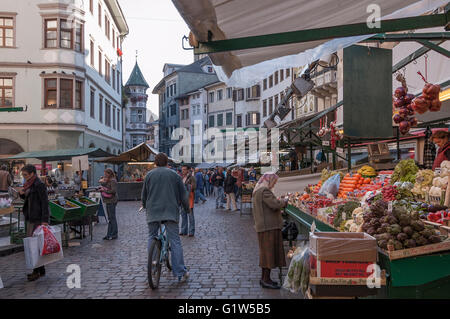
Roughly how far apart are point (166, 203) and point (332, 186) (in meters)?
5.05

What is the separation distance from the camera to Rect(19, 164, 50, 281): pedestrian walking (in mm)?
7285

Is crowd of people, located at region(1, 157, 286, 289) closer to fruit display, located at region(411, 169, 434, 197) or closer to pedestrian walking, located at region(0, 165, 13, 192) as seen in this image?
fruit display, located at region(411, 169, 434, 197)

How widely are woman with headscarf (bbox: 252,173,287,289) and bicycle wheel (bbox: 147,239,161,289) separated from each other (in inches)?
61.6

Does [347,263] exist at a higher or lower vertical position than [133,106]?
lower

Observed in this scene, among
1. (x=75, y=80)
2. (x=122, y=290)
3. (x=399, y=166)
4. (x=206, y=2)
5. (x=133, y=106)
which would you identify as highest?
(x=133, y=106)

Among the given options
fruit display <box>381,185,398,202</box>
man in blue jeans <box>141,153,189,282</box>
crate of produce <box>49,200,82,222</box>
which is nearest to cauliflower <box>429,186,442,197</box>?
fruit display <box>381,185,398,202</box>

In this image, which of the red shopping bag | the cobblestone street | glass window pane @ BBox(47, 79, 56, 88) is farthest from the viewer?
glass window pane @ BBox(47, 79, 56, 88)

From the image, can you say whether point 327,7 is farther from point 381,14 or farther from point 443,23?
point 443,23

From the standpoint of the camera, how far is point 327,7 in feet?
13.6

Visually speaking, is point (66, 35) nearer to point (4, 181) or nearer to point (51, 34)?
point (51, 34)

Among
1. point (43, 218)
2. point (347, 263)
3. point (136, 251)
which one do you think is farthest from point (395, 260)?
point (136, 251)

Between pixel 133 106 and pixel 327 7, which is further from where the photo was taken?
pixel 133 106

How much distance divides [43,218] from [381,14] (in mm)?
6022

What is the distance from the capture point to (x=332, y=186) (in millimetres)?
10383
